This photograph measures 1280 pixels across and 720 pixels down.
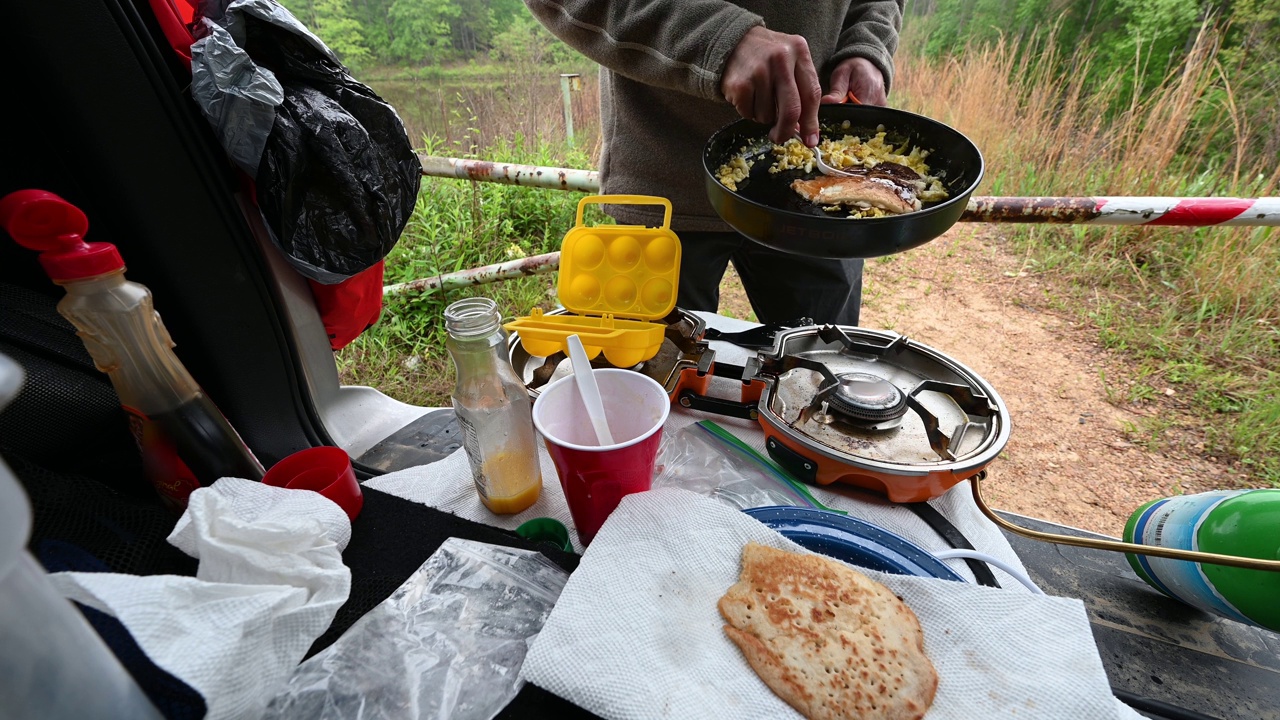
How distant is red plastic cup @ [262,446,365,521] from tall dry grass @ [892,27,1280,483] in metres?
3.32

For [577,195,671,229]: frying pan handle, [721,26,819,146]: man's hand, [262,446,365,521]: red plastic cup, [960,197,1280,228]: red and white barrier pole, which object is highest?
[721,26,819,146]: man's hand

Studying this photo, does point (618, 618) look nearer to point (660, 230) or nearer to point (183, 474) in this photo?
point (183, 474)

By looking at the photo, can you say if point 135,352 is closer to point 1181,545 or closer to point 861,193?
point 861,193

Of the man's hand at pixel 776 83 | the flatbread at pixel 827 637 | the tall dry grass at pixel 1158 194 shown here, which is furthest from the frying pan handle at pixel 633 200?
the tall dry grass at pixel 1158 194

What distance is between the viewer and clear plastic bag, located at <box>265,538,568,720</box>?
2.10 feet

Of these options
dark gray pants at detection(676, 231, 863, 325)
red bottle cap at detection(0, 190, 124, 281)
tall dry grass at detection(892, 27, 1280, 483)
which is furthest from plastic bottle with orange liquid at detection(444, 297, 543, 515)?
tall dry grass at detection(892, 27, 1280, 483)

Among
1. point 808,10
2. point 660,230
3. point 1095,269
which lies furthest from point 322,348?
point 1095,269

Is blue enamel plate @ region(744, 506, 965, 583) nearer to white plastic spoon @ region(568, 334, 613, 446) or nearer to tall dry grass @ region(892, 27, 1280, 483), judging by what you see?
white plastic spoon @ region(568, 334, 613, 446)

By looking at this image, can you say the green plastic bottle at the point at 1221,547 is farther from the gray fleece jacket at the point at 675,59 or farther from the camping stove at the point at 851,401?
the gray fleece jacket at the point at 675,59

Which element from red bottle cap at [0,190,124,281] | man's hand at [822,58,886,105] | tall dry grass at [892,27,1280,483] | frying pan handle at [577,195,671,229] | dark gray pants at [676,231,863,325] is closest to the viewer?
red bottle cap at [0,190,124,281]

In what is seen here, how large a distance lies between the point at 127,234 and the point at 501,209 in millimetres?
3126

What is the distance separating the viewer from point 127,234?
996 mm

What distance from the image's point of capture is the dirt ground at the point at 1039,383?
8.00ft

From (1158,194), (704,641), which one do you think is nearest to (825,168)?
(704,641)
